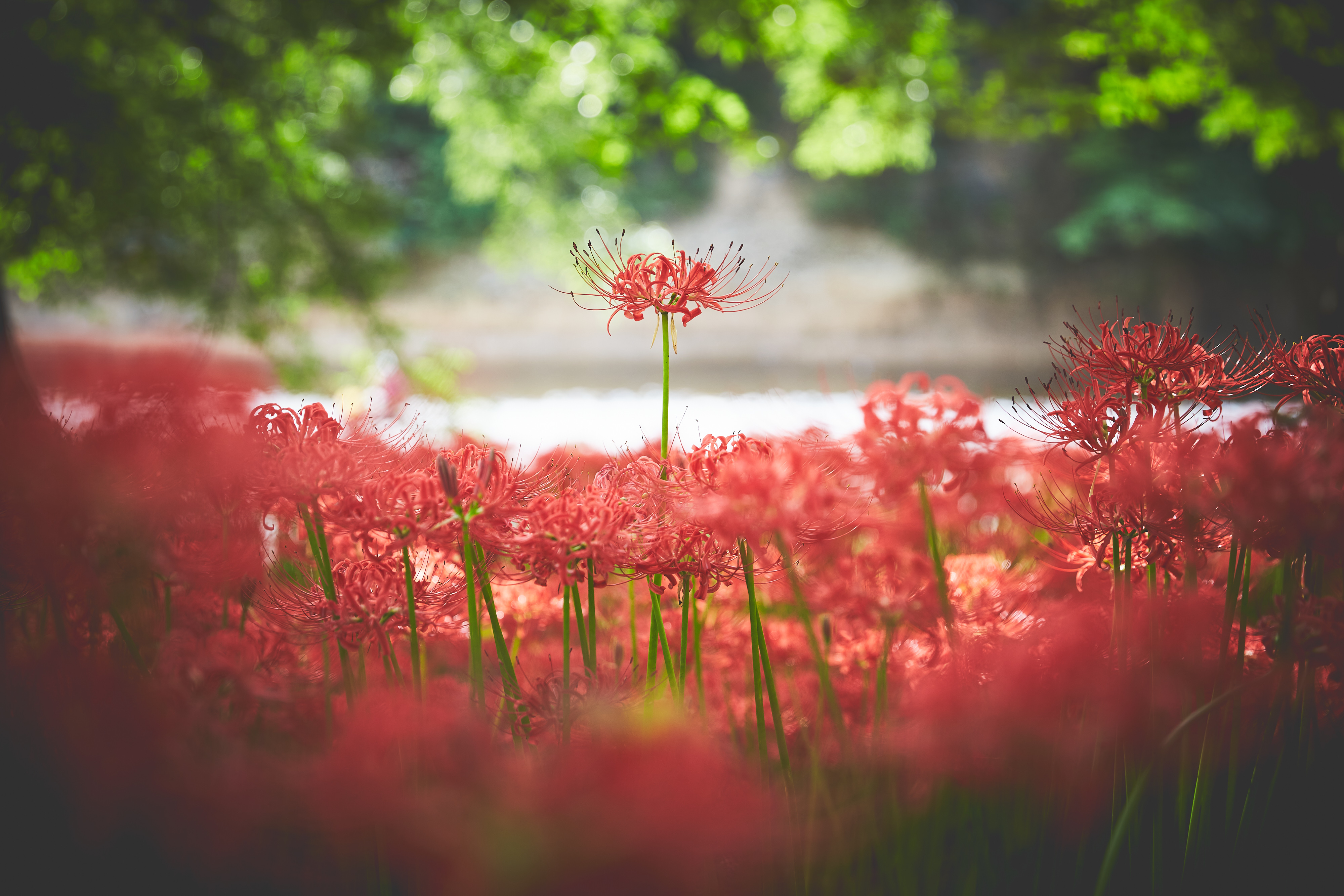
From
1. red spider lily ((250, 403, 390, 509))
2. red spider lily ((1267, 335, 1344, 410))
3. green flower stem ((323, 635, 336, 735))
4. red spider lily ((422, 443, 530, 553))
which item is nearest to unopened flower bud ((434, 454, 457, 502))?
red spider lily ((422, 443, 530, 553))

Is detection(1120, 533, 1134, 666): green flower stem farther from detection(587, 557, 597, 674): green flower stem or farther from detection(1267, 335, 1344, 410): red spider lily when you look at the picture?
detection(587, 557, 597, 674): green flower stem

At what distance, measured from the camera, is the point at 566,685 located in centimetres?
75

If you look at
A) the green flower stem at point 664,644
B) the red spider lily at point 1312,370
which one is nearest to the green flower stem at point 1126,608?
the red spider lily at point 1312,370

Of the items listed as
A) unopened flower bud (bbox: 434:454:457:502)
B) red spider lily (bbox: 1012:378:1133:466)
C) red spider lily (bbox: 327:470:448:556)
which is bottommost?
red spider lily (bbox: 327:470:448:556)

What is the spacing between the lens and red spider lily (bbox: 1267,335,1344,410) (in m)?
0.81

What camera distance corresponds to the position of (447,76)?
6.52 metres

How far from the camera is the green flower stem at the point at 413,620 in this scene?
27.9 inches

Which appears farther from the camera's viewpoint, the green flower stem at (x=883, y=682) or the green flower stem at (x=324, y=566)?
the green flower stem at (x=883, y=682)

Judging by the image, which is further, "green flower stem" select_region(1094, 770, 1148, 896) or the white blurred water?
the white blurred water

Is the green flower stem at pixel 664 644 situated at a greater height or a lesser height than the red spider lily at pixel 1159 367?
lesser

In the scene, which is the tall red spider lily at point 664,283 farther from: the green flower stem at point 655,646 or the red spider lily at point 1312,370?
the red spider lily at point 1312,370

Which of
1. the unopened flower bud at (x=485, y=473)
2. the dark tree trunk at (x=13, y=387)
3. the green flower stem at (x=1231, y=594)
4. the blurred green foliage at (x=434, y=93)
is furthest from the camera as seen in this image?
the blurred green foliage at (x=434, y=93)

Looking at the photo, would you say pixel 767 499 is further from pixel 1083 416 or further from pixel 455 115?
pixel 455 115

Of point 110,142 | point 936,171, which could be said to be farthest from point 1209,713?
point 936,171
